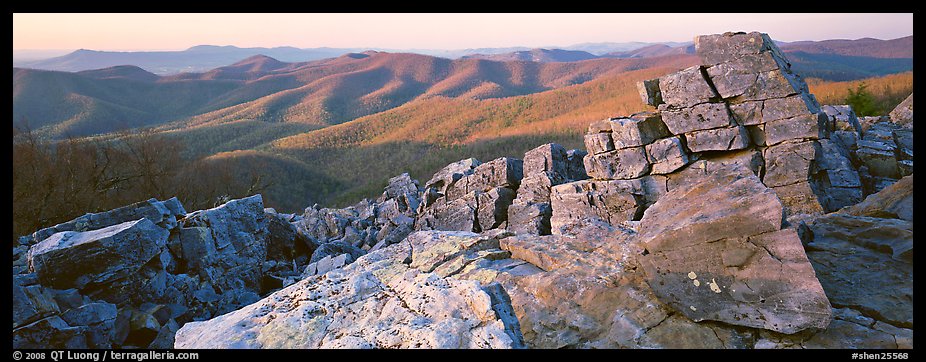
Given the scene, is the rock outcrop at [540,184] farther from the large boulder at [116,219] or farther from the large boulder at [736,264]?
the large boulder at [116,219]

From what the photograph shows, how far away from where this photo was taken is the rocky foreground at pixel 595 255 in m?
5.43

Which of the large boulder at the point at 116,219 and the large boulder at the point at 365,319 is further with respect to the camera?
the large boulder at the point at 116,219

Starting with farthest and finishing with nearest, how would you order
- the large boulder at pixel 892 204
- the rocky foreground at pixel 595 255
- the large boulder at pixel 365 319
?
1. the large boulder at pixel 892 204
2. the rocky foreground at pixel 595 255
3. the large boulder at pixel 365 319

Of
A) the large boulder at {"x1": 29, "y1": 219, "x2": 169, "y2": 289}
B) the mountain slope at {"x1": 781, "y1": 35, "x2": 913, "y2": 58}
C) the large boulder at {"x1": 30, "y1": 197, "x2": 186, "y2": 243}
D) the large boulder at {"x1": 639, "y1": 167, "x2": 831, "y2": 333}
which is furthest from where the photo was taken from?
the mountain slope at {"x1": 781, "y1": 35, "x2": 913, "y2": 58}

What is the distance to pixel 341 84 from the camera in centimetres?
15688

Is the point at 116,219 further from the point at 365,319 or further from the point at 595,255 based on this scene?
the point at 595,255

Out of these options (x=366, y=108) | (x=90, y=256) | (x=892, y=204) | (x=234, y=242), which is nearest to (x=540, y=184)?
(x=892, y=204)

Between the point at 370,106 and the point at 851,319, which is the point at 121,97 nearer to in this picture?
the point at 370,106

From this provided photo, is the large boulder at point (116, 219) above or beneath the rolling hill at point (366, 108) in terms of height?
beneath

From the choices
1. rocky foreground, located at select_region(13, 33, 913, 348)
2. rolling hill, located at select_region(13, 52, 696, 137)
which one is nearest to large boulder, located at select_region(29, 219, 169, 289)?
rocky foreground, located at select_region(13, 33, 913, 348)

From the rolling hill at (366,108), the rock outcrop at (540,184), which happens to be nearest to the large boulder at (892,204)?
the rock outcrop at (540,184)

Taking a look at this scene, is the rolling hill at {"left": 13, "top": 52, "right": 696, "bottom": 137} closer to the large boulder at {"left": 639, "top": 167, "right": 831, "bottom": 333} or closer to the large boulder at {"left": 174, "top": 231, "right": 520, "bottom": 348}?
the large boulder at {"left": 174, "top": 231, "right": 520, "bottom": 348}

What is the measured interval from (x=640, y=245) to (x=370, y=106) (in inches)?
5315

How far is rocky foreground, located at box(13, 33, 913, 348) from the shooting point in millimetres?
5426
